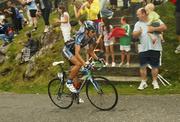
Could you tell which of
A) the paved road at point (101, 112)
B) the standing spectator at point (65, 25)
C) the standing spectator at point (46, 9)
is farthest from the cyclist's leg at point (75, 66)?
the standing spectator at point (46, 9)

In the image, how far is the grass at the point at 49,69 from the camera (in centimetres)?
1403

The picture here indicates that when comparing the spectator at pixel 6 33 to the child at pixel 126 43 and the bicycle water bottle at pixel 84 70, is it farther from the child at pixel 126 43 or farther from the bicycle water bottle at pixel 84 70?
the bicycle water bottle at pixel 84 70

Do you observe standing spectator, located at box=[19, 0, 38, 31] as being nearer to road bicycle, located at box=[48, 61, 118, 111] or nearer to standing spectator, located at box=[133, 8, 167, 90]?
standing spectator, located at box=[133, 8, 167, 90]

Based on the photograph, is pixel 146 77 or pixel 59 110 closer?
pixel 59 110

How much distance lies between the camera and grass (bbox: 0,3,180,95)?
46.0 feet

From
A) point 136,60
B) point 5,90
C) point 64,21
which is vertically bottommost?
point 5,90

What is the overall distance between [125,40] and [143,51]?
1356mm

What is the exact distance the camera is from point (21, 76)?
17484 millimetres

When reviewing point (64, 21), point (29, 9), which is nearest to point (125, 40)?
point (64, 21)

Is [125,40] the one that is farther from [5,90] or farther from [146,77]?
[5,90]

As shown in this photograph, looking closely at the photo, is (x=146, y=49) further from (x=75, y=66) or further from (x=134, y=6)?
(x=134, y=6)

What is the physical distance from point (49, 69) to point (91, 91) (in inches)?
225

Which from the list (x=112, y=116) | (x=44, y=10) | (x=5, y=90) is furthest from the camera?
(x=44, y=10)

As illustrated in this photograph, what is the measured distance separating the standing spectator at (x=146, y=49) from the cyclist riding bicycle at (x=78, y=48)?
2376 mm
